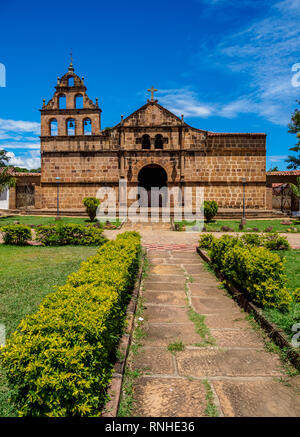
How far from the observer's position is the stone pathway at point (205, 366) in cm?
249

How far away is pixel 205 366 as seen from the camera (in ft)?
10.2

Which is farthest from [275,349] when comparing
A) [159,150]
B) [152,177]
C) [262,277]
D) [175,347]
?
[152,177]

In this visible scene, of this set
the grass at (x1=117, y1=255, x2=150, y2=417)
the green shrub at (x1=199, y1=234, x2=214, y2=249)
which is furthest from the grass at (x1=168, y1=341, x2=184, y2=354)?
the green shrub at (x1=199, y1=234, x2=214, y2=249)

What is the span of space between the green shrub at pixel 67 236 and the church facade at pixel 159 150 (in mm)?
11790

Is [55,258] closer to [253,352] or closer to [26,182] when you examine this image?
[253,352]

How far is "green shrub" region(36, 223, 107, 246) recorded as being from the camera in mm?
10492

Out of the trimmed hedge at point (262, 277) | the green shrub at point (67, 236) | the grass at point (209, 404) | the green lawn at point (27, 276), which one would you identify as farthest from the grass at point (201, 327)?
the green shrub at point (67, 236)

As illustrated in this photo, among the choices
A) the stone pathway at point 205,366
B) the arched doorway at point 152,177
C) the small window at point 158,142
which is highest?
the small window at point 158,142

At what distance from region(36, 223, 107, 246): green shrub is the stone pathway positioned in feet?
18.6

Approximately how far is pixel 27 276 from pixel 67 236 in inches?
183

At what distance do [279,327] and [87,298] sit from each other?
244 centimetres

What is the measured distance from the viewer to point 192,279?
649 centimetres

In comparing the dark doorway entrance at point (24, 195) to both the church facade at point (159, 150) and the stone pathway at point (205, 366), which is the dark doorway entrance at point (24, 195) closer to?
the church facade at point (159, 150)
